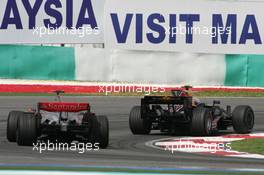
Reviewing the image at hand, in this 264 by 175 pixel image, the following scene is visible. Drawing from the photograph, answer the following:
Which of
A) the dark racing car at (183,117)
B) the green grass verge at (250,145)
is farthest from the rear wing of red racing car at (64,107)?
the dark racing car at (183,117)

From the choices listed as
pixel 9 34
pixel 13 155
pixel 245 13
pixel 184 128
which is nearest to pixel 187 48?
pixel 245 13

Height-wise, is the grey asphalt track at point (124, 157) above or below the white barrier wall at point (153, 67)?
below

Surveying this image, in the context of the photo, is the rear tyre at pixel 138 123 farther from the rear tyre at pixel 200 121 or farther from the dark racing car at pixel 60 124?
the dark racing car at pixel 60 124

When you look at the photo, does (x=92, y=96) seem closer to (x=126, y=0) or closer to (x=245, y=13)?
(x=126, y=0)

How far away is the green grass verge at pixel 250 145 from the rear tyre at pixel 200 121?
979mm

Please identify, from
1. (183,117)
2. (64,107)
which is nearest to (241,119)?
(183,117)

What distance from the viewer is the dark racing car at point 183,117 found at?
17.7m

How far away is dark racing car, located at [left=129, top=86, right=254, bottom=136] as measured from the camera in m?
17.7

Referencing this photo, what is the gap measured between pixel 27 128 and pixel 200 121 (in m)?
3.94

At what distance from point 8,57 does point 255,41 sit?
6972 mm

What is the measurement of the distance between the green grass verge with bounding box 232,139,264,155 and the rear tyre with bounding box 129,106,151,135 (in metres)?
2.24

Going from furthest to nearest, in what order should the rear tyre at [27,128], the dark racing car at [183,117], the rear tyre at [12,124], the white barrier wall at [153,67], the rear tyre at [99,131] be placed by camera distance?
1. the white barrier wall at [153,67]
2. the dark racing car at [183,117]
3. the rear tyre at [12,124]
4. the rear tyre at [99,131]
5. the rear tyre at [27,128]

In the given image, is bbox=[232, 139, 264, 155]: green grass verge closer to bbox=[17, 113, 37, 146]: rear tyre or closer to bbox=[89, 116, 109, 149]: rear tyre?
bbox=[89, 116, 109, 149]: rear tyre

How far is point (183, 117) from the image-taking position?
1792cm
